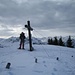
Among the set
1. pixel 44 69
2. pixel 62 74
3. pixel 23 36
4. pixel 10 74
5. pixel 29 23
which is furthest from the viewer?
pixel 23 36

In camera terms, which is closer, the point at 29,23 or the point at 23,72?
the point at 23,72

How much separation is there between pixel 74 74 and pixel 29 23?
10.8 meters

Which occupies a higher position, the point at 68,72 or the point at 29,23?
the point at 29,23

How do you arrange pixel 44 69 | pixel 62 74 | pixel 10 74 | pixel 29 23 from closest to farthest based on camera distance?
pixel 10 74, pixel 62 74, pixel 44 69, pixel 29 23

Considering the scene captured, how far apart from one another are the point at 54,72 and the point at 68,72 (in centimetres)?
101

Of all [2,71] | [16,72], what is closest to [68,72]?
[16,72]

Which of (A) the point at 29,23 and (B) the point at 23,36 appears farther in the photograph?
(B) the point at 23,36

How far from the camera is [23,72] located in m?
9.25

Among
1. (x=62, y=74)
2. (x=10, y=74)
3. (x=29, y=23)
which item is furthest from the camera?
(x=29, y=23)

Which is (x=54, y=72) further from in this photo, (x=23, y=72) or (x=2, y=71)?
(x=2, y=71)

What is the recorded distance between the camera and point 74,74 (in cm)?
A: 962

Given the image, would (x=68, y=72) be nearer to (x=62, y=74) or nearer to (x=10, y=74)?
(x=62, y=74)

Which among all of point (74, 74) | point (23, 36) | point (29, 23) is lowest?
point (74, 74)

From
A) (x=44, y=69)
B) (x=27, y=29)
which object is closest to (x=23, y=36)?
(x=27, y=29)
